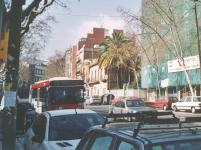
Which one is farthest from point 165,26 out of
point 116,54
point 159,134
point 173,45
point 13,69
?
point 159,134

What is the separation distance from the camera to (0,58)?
31.8 ft

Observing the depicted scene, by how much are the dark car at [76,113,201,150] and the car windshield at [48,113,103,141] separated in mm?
4588

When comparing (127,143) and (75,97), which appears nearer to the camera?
(127,143)

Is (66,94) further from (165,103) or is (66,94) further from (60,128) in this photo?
(165,103)

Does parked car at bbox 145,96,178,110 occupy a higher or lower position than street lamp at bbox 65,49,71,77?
lower

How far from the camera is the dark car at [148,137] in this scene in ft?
15.6

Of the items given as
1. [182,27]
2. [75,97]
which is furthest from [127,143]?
[182,27]

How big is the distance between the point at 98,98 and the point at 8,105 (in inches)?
2708

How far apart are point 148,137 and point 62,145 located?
196 inches

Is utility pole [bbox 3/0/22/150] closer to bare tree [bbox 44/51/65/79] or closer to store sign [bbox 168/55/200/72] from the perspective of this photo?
store sign [bbox 168/55/200/72]

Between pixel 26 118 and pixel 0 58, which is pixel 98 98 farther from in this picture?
pixel 0 58

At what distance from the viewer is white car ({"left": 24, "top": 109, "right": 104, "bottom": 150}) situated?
1002 cm

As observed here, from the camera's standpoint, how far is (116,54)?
87750mm

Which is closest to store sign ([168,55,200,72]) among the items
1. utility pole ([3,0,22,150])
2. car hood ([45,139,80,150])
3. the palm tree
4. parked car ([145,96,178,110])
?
parked car ([145,96,178,110])
